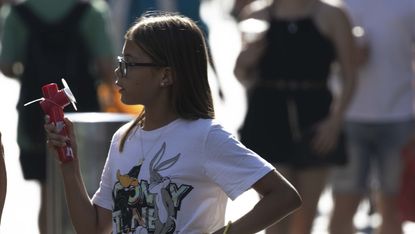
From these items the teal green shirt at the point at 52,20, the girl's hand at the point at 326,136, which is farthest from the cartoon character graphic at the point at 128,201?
the teal green shirt at the point at 52,20

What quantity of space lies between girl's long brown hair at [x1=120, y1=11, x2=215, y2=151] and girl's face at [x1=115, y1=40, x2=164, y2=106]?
3 cm

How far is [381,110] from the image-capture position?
8.07 meters

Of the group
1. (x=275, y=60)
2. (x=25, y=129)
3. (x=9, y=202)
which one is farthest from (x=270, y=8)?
(x=9, y=202)

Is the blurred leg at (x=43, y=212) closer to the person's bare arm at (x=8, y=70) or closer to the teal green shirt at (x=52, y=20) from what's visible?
the person's bare arm at (x=8, y=70)

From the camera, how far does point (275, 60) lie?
24.1 ft

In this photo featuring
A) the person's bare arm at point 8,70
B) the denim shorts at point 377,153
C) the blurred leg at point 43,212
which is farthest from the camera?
the denim shorts at point 377,153

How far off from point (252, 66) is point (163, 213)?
312 centimetres

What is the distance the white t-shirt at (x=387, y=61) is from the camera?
8.07m

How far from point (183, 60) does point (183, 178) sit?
1.13 ft

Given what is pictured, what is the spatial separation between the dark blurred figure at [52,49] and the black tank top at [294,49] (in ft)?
2.89

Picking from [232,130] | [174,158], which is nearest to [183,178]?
[174,158]

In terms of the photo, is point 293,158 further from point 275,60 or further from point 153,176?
point 153,176

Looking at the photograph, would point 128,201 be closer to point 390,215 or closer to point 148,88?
point 148,88

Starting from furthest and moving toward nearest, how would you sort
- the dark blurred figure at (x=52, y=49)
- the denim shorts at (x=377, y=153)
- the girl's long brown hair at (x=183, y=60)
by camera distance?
the denim shorts at (x=377, y=153), the dark blurred figure at (x=52, y=49), the girl's long brown hair at (x=183, y=60)
